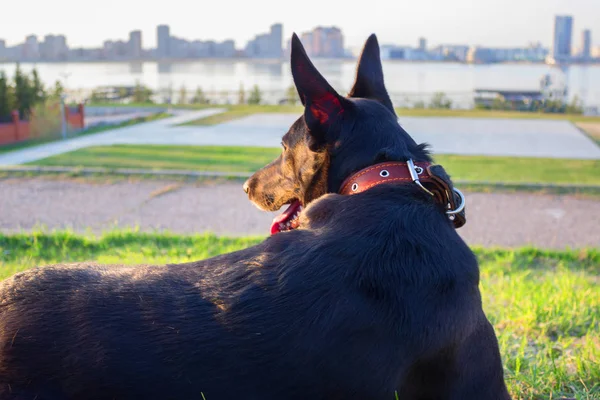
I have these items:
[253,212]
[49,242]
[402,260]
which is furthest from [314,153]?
[253,212]

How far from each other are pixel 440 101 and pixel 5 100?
18.1m

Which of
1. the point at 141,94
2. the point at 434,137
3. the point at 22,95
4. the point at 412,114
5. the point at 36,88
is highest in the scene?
the point at 36,88

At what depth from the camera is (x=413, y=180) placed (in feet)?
7.89

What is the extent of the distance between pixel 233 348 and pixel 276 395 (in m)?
0.17

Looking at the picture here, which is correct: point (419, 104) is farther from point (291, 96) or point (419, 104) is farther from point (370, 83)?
point (370, 83)

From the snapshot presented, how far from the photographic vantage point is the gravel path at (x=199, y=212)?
826cm

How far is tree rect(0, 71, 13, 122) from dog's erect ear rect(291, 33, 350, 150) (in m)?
16.0

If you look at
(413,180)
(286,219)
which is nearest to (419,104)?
(286,219)

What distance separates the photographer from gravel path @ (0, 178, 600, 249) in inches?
325

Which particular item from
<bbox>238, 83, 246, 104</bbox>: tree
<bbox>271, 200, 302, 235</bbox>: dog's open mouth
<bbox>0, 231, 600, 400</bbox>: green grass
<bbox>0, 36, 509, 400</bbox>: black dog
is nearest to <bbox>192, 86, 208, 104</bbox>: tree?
<bbox>238, 83, 246, 104</bbox>: tree

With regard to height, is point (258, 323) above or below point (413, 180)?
below

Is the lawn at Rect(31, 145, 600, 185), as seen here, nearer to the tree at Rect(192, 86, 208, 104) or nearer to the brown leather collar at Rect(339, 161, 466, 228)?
the brown leather collar at Rect(339, 161, 466, 228)

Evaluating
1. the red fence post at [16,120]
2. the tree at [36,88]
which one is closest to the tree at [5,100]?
the red fence post at [16,120]

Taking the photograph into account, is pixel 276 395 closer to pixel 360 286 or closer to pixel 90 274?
pixel 360 286
